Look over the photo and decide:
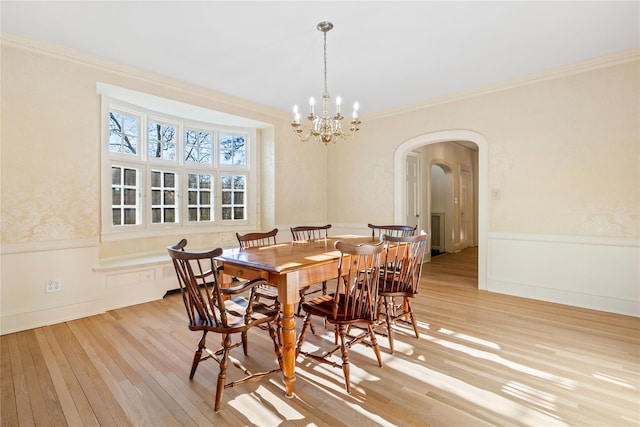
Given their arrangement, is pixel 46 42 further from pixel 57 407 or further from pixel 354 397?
pixel 354 397

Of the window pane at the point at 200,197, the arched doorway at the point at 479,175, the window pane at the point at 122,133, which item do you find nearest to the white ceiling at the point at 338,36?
the arched doorway at the point at 479,175

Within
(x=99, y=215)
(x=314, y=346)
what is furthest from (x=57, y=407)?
(x=99, y=215)

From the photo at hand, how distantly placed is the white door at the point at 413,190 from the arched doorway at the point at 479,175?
46 centimetres

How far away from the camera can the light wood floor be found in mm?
1809

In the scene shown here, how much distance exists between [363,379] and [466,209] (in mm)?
7599

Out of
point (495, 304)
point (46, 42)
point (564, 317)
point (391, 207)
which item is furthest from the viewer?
point (391, 207)

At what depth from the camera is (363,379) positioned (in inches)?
85.7

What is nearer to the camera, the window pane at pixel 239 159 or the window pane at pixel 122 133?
A: the window pane at pixel 122 133

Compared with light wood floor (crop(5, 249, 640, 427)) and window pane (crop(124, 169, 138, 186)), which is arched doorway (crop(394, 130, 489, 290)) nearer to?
light wood floor (crop(5, 249, 640, 427))

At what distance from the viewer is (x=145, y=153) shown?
442 centimetres

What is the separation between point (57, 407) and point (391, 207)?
4775mm

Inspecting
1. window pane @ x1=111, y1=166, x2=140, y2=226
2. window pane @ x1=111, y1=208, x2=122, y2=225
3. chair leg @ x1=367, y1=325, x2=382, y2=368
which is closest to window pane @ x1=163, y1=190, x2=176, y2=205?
window pane @ x1=111, y1=166, x2=140, y2=226

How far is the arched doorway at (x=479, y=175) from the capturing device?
4.41m

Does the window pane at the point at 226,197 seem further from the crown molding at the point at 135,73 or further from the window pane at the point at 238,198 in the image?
the crown molding at the point at 135,73
